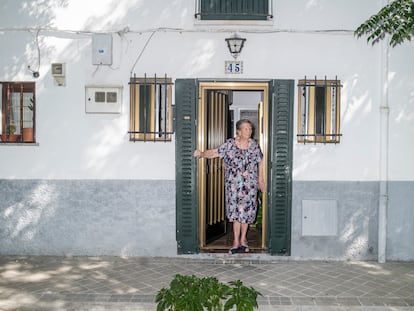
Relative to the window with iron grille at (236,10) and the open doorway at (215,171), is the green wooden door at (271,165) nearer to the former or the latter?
the open doorway at (215,171)

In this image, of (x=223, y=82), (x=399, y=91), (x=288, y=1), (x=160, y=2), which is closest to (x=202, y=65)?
(x=223, y=82)

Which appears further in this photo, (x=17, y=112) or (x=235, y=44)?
(x=17, y=112)

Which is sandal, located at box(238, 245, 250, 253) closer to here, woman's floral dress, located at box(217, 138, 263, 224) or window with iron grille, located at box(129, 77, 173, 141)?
woman's floral dress, located at box(217, 138, 263, 224)

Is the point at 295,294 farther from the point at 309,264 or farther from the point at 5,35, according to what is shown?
the point at 5,35

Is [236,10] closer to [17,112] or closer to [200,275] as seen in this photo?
[17,112]

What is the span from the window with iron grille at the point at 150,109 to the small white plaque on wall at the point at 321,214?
2368 mm

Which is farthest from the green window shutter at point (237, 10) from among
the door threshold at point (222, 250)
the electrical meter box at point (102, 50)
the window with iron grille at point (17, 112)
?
the door threshold at point (222, 250)

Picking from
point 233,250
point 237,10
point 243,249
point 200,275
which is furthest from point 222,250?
point 237,10

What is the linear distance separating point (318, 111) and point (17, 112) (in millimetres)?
4666

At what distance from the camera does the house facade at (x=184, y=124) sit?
22.5 ft

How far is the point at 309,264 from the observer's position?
6766 millimetres

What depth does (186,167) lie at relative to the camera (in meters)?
6.93

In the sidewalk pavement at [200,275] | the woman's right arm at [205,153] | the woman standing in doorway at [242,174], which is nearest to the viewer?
the sidewalk pavement at [200,275]

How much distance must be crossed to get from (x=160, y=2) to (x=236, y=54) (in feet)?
4.59
